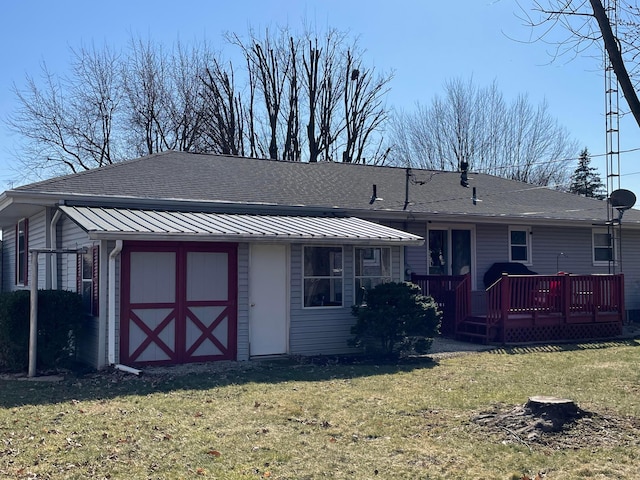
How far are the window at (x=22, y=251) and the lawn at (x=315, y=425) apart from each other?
641 cm

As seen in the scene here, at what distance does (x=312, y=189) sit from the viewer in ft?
51.6

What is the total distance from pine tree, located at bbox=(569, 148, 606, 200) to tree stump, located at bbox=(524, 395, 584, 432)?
38.6m

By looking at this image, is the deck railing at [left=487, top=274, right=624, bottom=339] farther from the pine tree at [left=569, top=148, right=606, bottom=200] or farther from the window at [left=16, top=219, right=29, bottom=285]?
the pine tree at [left=569, top=148, right=606, bottom=200]

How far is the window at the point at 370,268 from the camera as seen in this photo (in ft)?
42.8

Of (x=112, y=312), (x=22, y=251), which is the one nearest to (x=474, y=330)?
(x=112, y=312)

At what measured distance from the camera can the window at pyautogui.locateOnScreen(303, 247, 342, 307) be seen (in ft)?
41.3

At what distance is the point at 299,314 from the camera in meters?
12.4

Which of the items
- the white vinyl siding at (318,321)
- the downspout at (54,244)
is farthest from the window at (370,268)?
the downspout at (54,244)

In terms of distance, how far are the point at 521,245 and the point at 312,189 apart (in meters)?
6.14

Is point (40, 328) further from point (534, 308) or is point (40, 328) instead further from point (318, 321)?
point (534, 308)

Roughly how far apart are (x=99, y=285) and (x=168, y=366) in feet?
5.70

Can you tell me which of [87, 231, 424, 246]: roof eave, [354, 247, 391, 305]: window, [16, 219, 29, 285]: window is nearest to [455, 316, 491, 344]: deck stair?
[354, 247, 391, 305]: window

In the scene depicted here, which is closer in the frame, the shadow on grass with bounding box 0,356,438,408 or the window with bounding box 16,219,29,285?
the shadow on grass with bounding box 0,356,438,408

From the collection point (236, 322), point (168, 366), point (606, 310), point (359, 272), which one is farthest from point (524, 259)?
point (168, 366)
